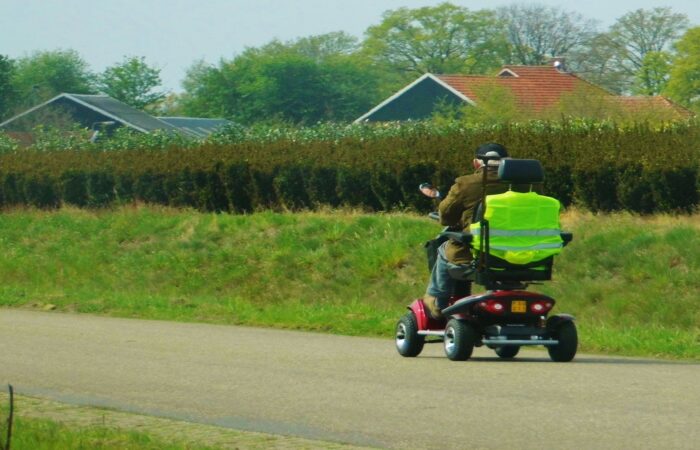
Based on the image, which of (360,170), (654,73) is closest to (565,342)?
(360,170)

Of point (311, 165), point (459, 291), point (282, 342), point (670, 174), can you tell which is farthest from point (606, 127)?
point (459, 291)

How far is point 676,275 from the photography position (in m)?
20.2

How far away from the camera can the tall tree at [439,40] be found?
12475cm

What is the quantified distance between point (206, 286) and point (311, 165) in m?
5.75

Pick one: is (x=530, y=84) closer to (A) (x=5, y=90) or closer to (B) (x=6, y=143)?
(B) (x=6, y=143)

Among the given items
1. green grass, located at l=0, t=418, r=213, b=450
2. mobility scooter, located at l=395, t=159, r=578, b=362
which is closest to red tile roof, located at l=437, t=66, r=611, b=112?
mobility scooter, located at l=395, t=159, r=578, b=362

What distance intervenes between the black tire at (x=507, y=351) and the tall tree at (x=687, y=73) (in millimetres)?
75995

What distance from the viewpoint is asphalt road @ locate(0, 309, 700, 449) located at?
9.29m

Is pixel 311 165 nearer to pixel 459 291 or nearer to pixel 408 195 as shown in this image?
pixel 408 195

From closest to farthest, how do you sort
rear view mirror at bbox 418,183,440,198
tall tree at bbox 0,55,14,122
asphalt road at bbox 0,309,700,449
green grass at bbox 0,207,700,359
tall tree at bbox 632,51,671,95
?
asphalt road at bbox 0,309,700,449
rear view mirror at bbox 418,183,440,198
green grass at bbox 0,207,700,359
tall tree at bbox 632,51,671,95
tall tree at bbox 0,55,14,122

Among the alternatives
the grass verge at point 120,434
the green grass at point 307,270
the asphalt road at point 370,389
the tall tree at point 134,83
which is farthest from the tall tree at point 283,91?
the grass verge at point 120,434

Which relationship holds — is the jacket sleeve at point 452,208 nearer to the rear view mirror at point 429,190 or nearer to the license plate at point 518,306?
the rear view mirror at point 429,190

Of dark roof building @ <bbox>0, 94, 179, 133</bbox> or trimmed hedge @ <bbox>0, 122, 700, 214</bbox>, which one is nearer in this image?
trimmed hedge @ <bbox>0, 122, 700, 214</bbox>

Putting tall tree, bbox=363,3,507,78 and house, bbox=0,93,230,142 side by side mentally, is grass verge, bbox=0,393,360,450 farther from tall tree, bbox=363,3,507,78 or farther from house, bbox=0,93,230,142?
tall tree, bbox=363,3,507,78
